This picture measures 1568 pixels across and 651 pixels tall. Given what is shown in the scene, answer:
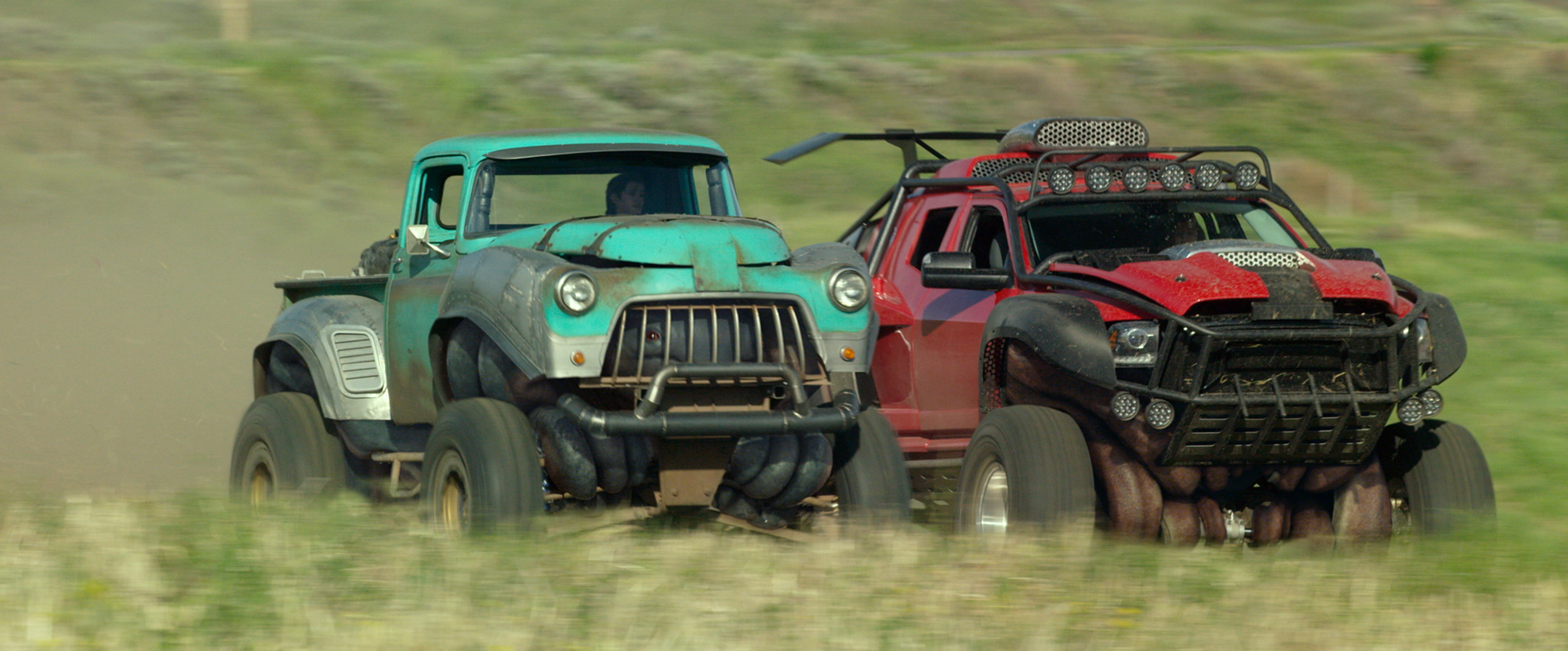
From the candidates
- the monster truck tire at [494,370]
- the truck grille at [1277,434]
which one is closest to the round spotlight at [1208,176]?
the truck grille at [1277,434]

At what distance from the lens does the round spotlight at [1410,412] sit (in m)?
7.50

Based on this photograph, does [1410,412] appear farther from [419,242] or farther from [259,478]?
[259,478]

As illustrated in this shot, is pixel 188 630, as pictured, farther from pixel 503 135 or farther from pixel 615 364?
pixel 503 135

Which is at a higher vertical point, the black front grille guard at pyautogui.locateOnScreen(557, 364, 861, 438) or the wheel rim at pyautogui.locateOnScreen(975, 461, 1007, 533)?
the black front grille guard at pyautogui.locateOnScreen(557, 364, 861, 438)

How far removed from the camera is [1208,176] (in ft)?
28.9

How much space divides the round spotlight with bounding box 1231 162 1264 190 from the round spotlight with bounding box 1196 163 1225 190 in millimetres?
91

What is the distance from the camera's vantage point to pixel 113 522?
6.99 m

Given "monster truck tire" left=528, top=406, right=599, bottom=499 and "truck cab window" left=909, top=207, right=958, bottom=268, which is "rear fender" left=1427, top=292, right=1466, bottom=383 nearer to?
"truck cab window" left=909, top=207, right=958, bottom=268

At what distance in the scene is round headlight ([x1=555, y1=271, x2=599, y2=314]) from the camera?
7.05 metres

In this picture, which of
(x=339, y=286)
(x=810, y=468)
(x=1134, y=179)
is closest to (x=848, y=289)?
(x=810, y=468)

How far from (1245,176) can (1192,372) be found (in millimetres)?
1879

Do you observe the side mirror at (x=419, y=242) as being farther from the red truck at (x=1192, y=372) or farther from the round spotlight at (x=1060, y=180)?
the round spotlight at (x=1060, y=180)

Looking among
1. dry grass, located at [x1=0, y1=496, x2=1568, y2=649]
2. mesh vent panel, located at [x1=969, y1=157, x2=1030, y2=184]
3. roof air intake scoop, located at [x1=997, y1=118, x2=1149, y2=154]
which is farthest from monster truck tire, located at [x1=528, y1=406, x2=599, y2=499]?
roof air intake scoop, located at [x1=997, y1=118, x2=1149, y2=154]

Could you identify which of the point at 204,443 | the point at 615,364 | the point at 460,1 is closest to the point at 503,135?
the point at 615,364
